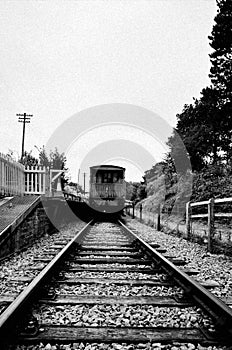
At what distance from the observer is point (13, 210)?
23.3 ft

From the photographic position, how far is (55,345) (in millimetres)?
2258

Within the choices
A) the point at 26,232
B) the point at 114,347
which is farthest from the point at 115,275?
the point at 26,232

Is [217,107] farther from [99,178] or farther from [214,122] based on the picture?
[99,178]

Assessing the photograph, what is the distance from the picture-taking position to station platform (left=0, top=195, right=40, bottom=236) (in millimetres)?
5930

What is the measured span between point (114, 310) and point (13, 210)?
461cm

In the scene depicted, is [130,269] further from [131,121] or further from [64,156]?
[64,156]

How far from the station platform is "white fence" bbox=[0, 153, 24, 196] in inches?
17.9

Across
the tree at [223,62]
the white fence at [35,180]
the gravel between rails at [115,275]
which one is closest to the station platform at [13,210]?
the gravel between rails at [115,275]

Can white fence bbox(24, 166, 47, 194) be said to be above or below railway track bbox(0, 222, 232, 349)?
above

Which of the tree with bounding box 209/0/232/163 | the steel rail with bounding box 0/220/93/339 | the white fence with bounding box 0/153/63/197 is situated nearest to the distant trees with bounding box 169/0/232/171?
the tree with bounding box 209/0/232/163

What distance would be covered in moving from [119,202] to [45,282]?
1555cm

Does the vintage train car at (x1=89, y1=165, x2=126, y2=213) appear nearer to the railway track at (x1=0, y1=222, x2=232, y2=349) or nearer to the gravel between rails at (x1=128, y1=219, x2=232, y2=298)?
the gravel between rails at (x1=128, y1=219, x2=232, y2=298)

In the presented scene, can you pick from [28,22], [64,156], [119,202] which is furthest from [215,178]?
[64,156]

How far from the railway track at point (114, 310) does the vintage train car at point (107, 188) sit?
1425 centimetres
